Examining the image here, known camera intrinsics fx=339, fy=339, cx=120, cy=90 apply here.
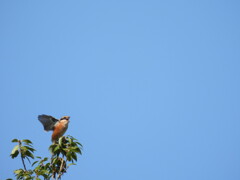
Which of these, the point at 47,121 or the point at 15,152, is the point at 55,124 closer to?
the point at 47,121

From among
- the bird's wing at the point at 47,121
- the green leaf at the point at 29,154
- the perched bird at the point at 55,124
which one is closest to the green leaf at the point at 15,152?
the green leaf at the point at 29,154

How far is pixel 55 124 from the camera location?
14.4 meters

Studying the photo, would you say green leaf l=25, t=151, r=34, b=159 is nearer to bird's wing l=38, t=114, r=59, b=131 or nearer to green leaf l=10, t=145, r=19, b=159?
green leaf l=10, t=145, r=19, b=159

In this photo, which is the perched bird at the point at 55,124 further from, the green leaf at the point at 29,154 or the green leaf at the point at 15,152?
the green leaf at the point at 15,152

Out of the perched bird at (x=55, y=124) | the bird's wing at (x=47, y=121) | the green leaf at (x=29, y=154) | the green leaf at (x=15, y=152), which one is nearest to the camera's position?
the green leaf at (x=15, y=152)

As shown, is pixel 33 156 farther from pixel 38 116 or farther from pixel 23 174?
pixel 38 116

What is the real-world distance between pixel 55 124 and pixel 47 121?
1.18 ft

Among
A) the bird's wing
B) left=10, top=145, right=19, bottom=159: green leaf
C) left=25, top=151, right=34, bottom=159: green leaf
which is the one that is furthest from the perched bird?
left=10, top=145, right=19, bottom=159: green leaf

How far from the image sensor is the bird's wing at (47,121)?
14258mm

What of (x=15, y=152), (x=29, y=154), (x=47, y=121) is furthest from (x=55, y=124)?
(x=15, y=152)

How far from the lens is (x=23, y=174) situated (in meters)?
9.31

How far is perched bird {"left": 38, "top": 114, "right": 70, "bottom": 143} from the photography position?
1409 centimetres

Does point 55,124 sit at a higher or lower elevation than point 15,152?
higher

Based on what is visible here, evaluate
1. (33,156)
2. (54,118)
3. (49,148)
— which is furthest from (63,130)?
(33,156)
